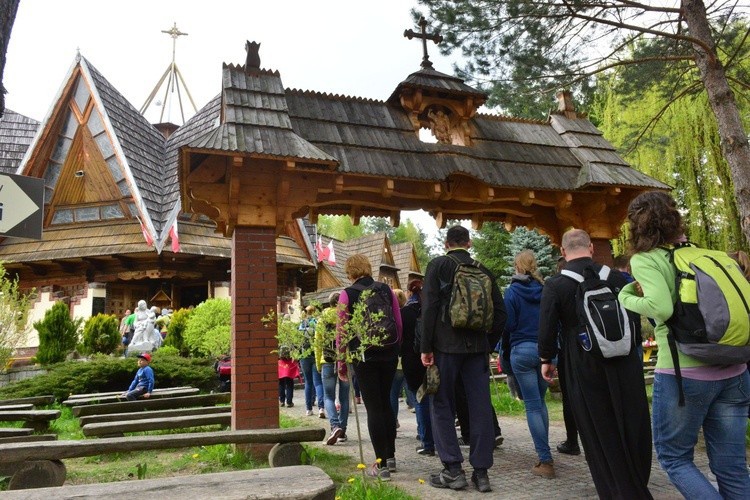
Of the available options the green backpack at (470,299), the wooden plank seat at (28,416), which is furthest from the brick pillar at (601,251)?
the wooden plank seat at (28,416)

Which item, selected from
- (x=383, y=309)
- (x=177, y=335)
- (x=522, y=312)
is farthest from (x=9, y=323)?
(x=522, y=312)

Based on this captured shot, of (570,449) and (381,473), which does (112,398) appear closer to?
(381,473)

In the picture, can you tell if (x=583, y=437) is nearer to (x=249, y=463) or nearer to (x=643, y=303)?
(x=643, y=303)

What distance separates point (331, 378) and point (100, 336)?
11339 millimetres

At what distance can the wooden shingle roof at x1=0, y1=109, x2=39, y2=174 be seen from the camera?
78.3 feet

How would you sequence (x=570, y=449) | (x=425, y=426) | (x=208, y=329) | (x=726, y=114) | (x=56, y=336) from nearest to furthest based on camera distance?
(x=570, y=449)
(x=425, y=426)
(x=726, y=114)
(x=56, y=336)
(x=208, y=329)

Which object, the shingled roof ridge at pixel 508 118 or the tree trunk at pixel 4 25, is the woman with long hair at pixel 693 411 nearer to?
the tree trunk at pixel 4 25

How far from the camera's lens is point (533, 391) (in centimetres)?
504

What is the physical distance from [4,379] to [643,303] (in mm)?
17177

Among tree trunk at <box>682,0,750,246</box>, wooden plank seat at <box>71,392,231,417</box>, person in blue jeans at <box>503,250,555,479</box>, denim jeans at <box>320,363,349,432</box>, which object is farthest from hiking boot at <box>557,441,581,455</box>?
wooden plank seat at <box>71,392,231,417</box>

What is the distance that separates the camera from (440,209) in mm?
7777

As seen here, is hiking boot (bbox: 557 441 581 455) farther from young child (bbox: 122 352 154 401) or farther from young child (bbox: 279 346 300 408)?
young child (bbox: 122 352 154 401)

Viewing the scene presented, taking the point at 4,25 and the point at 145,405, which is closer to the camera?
the point at 4,25

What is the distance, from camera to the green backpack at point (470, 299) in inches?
177
